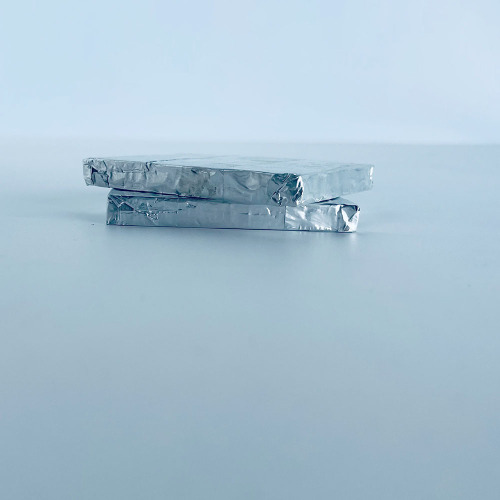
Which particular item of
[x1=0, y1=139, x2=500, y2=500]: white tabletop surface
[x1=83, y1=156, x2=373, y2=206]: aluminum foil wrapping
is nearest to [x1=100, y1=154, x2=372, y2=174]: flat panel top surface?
[x1=83, y1=156, x2=373, y2=206]: aluminum foil wrapping

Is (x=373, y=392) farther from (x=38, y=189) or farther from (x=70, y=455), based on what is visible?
(x=38, y=189)

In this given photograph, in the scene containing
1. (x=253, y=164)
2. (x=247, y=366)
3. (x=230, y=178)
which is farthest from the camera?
(x=253, y=164)

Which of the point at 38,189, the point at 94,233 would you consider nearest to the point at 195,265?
the point at 94,233

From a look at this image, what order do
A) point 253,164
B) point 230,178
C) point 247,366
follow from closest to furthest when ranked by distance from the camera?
point 247,366, point 230,178, point 253,164

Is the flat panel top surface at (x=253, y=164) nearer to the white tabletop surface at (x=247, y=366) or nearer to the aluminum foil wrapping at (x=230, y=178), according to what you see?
the aluminum foil wrapping at (x=230, y=178)

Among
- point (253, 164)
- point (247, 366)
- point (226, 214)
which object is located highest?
point (253, 164)

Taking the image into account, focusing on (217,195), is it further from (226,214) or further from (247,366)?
(247,366)

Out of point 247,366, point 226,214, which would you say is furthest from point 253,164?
point 247,366
